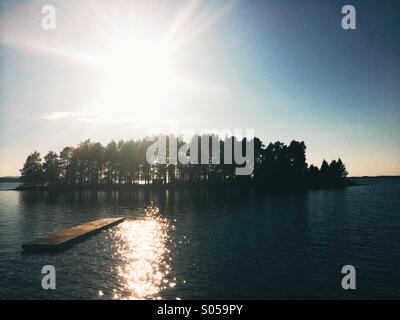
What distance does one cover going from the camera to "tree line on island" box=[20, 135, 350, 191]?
526ft

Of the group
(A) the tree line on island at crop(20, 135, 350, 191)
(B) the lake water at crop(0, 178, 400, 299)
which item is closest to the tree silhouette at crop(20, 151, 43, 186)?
(A) the tree line on island at crop(20, 135, 350, 191)

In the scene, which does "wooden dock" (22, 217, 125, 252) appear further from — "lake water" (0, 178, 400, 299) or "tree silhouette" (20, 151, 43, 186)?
"tree silhouette" (20, 151, 43, 186)

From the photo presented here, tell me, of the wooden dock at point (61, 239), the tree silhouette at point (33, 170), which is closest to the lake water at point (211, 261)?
the wooden dock at point (61, 239)

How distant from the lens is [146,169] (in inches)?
6378

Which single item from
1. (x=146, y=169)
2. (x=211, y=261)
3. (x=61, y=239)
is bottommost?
(x=211, y=261)

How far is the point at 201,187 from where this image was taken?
536 ft

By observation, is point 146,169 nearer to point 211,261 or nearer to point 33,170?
point 33,170

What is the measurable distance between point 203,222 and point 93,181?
12593 cm

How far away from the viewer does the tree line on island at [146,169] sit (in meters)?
160

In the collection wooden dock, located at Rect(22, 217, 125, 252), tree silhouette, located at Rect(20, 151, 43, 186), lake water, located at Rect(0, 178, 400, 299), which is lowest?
lake water, located at Rect(0, 178, 400, 299)

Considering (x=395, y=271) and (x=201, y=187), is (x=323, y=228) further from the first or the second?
(x=201, y=187)

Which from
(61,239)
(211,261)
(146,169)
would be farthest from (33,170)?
(211,261)
